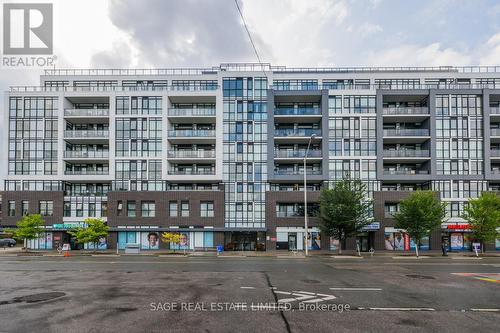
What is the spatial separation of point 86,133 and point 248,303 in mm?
40617

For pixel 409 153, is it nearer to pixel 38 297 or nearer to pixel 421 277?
pixel 421 277

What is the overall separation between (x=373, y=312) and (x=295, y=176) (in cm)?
3134

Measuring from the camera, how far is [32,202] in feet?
138

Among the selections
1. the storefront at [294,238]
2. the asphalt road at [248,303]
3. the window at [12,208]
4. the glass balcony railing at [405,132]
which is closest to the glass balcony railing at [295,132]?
the glass balcony railing at [405,132]

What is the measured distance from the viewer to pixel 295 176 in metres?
41.7

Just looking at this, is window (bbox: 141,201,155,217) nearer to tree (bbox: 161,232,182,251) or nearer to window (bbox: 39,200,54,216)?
tree (bbox: 161,232,182,251)

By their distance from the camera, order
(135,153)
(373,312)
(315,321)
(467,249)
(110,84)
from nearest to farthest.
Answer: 1. (315,321)
2. (373,312)
3. (467,249)
4. (135,153)
5. (110,84)

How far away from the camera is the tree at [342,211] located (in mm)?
33750

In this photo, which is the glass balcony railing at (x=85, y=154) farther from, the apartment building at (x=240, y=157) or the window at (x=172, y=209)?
the window at (x=172, y=209)

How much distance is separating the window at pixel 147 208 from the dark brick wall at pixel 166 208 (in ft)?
1.48

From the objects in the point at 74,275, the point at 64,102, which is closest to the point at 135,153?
the point at 64,102

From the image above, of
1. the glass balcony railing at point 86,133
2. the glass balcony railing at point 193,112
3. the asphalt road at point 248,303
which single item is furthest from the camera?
the glass balcony railing at point 86,133

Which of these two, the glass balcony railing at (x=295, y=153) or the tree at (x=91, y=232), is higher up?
the glass balcony railing at (x=295, y=153)

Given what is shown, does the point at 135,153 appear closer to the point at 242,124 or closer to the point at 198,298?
the point at 242,124
